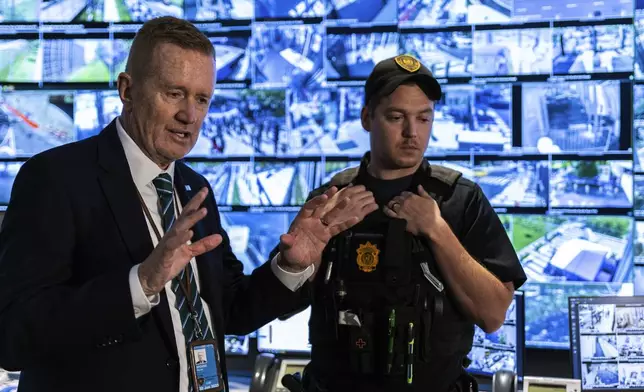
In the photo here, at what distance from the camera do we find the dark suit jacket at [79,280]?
1.35 meters

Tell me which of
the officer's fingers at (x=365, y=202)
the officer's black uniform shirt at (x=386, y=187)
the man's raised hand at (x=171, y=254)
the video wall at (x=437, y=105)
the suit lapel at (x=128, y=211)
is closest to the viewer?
the man's raised hand at (x=171, y=254)

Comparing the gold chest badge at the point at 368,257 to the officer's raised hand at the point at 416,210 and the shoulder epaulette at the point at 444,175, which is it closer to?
the officer's raised hand at the point at 416,210

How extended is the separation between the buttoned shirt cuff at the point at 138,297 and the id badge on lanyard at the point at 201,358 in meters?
0.17

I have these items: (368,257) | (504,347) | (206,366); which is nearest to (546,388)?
(504,347)

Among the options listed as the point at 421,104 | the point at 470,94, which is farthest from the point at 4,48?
the point at 421,104

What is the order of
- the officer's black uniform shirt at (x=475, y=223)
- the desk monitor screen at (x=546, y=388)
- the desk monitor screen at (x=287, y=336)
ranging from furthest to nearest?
1. the desk monitor screen at (x=287, y=336)
2. the desk monitor screen at (x=546, y=388)
3. the officer's black uniform shirt at (x=475, y=223)

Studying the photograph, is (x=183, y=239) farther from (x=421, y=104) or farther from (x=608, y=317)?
(x=608, y=317)

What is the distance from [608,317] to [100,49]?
8.48ft

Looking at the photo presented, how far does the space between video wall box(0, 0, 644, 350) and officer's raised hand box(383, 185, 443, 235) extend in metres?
1.29

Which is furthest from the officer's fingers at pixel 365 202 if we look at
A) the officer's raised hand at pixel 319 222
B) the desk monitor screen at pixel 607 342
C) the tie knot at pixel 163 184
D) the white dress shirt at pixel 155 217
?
the desk monitor screen at pixel 607 342

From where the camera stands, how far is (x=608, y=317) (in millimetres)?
2930

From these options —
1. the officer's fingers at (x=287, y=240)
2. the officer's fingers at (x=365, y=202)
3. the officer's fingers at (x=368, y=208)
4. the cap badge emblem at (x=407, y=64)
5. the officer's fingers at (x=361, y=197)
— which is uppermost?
the cap badge emblem at (x=407, y=64)

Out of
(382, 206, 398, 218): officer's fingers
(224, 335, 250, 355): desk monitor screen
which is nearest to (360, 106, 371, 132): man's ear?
(382, 206, 398, 218): officer's fingers

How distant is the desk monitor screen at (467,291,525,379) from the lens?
2977mm
